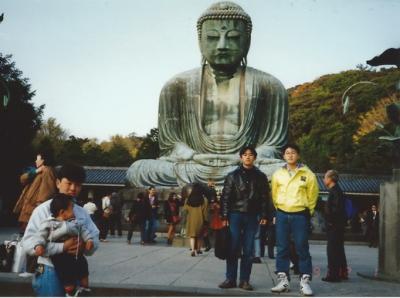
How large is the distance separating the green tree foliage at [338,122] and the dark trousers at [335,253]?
22947 millimetres

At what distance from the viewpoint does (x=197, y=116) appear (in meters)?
17.6

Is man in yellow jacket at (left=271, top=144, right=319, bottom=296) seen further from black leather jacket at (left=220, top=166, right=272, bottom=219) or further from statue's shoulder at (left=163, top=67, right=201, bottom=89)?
statue's shoulder at (left=163, top=67, right=201, bottom=89)

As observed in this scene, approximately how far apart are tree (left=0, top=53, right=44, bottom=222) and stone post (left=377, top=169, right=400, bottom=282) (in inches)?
569

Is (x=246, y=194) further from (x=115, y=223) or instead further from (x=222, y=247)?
(x=115, y=223)

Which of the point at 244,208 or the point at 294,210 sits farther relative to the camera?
the point at 244,208

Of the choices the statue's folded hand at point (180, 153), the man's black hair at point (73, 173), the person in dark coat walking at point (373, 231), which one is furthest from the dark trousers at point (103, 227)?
the man's black hair at point (73, 173)

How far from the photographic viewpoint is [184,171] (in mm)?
16484

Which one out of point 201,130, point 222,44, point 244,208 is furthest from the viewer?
point 201,130

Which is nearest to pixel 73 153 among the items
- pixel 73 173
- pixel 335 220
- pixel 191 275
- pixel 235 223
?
pixel 191 275

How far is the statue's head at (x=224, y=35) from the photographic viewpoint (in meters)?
17.2

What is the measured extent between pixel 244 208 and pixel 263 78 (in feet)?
39.5

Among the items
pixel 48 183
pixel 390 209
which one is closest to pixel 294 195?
pixel 390 209


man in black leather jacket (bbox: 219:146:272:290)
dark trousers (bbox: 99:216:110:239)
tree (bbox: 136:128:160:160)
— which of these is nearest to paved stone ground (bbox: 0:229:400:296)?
man in black leather jacket (bbox: 219:146:272:290)

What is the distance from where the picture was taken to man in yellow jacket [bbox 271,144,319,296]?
5.95 meters
